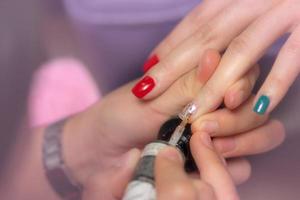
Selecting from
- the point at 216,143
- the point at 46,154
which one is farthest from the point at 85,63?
the point at 216,143

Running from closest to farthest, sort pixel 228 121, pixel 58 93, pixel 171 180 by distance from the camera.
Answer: pixel 171 180 → pixel 228 121 → pixel 58 93

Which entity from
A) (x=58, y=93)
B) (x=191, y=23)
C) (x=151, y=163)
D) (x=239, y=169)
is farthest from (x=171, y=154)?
(x=58, y=93)

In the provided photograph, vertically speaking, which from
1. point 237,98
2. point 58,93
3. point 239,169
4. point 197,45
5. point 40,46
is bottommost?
point 239,169

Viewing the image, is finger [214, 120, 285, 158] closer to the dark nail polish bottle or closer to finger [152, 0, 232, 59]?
the dark nail polish bottle

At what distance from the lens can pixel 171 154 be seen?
1.79 ft

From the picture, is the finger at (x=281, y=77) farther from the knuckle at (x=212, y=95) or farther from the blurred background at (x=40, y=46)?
the blurred background at (x=40, y=46)

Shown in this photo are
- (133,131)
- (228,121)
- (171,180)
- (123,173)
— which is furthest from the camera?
(133,131)

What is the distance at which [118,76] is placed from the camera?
0.95 m

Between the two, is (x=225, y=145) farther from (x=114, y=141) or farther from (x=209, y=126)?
(x=114, y=141)

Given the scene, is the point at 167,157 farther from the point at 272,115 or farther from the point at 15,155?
the point at 15,155

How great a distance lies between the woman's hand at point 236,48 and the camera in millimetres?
660

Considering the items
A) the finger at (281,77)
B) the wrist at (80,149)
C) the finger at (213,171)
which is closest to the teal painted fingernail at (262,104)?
the finger at (281,77)

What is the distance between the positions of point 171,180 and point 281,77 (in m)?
0.28

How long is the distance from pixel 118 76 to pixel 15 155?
279mm
